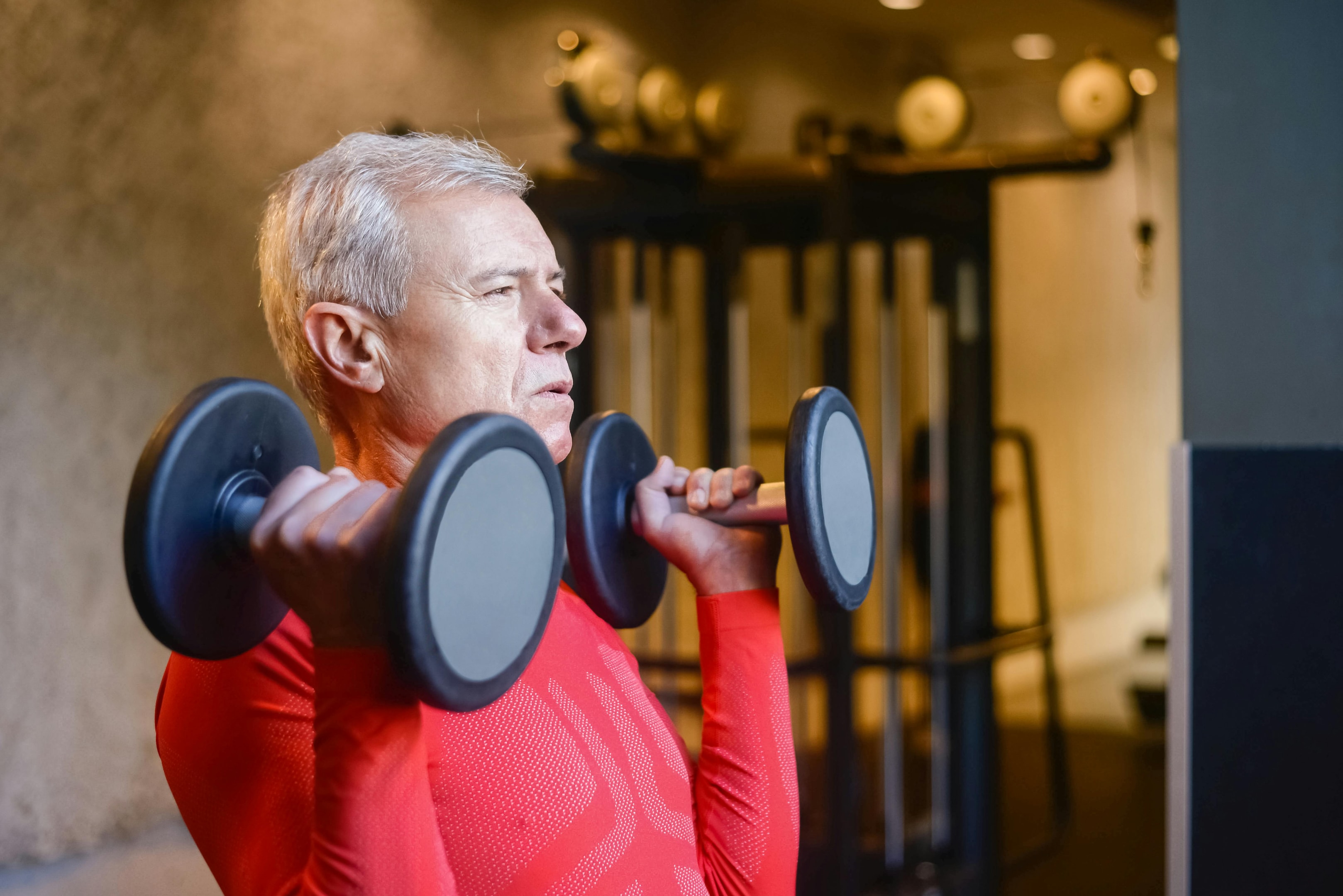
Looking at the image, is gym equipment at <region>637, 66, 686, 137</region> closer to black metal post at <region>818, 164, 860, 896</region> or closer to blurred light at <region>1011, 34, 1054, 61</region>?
black metal post at <region>818, 164, 860, 896</region>

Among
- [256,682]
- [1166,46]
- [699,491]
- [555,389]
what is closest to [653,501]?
[699,491]

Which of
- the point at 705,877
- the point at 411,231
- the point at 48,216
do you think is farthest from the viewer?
the point at 48,216

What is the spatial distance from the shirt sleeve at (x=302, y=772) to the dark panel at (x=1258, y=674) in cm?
142

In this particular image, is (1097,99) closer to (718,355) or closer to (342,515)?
(718,355)

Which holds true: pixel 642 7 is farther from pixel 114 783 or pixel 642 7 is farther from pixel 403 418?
pixel 403 418

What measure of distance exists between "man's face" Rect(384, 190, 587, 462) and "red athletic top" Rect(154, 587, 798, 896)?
18cm

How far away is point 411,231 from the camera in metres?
0.79

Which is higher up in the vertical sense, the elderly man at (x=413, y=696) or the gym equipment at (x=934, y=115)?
the gym equipment at (x=934, y=115)

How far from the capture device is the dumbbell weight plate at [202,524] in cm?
61

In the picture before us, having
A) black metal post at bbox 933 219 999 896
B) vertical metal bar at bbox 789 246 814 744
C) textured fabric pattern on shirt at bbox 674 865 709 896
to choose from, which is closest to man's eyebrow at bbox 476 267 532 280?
textured fabric pattern on shirt at bbox 674 865 709 896

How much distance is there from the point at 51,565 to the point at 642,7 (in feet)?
7.46

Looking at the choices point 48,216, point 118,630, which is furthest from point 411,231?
point 118,630

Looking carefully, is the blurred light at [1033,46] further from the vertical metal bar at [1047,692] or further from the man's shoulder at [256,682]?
the man's shoulder at [256,682]

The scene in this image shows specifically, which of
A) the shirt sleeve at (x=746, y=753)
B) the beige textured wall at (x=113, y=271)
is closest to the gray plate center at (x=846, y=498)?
the shirt sleeve at (x=746, y=753)
